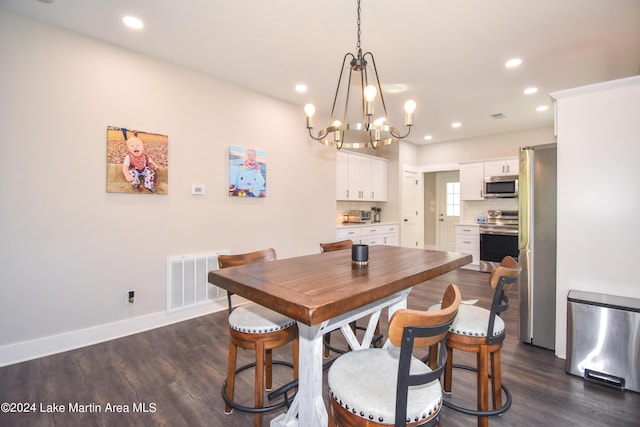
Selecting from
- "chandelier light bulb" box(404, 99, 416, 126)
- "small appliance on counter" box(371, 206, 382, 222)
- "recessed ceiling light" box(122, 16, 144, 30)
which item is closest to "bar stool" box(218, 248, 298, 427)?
"chandelier light bulb" box(404, 99, 416, 126)

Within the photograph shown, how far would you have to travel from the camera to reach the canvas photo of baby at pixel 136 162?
2.71m

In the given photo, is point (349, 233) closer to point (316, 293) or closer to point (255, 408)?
point (255, 408)

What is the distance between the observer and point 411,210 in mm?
6684

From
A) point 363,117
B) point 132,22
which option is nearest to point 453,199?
point 363,117

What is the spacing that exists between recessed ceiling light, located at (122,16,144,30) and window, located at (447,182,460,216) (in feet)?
24.0

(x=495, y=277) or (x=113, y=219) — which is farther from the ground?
(x=113, y=219)

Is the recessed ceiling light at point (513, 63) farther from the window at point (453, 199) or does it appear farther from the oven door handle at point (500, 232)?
the window at point (453, 199)

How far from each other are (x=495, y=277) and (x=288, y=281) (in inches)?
43.4

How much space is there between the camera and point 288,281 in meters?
1.38

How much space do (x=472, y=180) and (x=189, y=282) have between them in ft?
18.2

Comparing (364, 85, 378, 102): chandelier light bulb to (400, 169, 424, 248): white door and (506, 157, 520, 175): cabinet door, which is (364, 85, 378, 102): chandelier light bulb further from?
(506, 157, 520, 175): cabinet door

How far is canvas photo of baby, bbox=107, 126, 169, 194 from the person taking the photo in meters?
2.71

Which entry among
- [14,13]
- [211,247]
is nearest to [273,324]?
[211,247]

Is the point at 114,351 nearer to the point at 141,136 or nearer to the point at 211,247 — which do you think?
the point at 211,247
